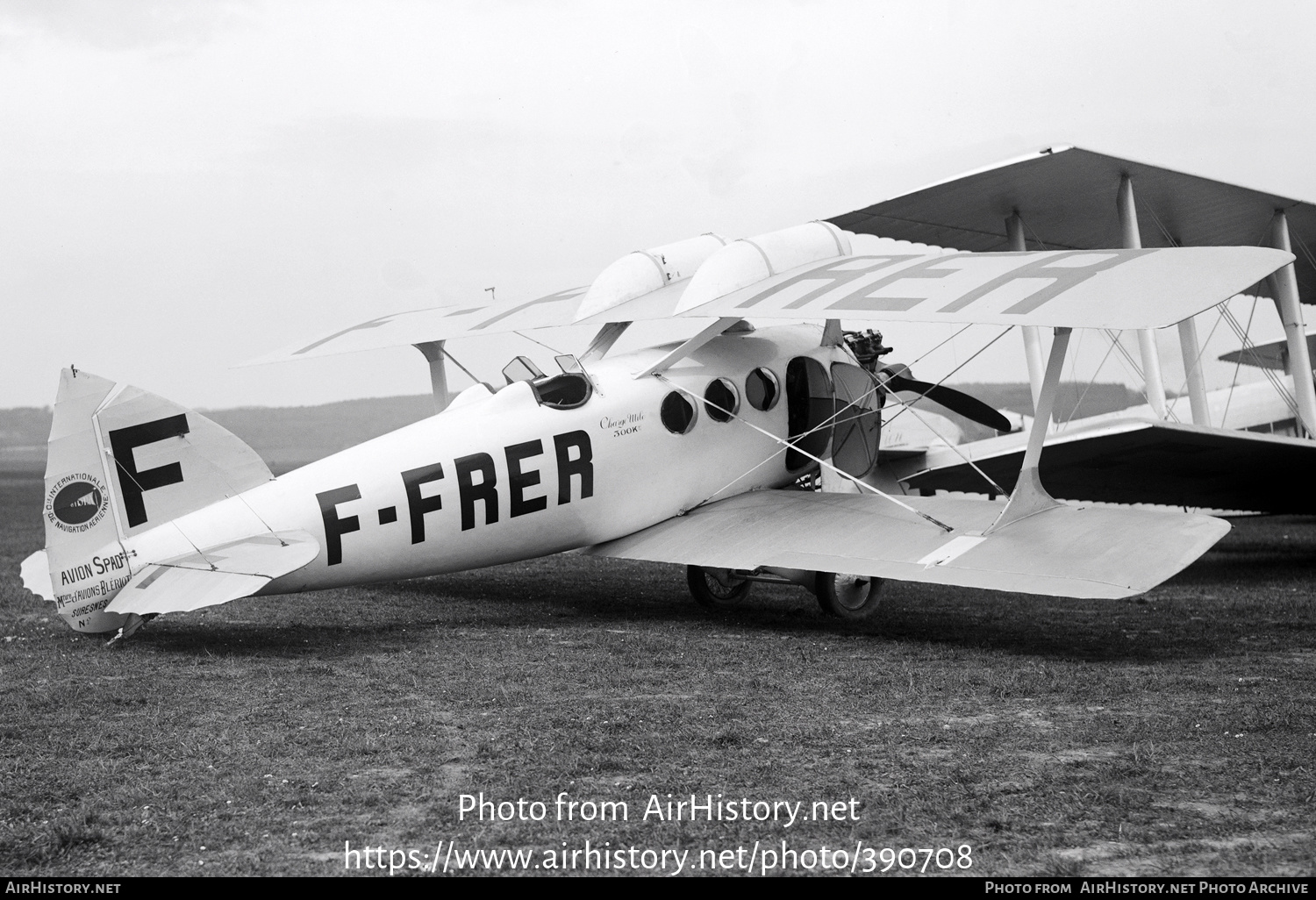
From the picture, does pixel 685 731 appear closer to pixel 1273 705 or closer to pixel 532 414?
pixel 1273 705

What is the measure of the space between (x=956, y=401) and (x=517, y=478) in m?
5.21

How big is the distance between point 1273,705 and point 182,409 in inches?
267

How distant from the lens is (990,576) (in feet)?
25.6

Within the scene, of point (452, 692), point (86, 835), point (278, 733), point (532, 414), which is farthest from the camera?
point (532, 414)

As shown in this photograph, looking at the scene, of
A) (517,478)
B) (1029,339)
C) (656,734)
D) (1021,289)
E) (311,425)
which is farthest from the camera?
(311,425)

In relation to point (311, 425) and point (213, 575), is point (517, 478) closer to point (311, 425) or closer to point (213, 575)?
point (213, 575)

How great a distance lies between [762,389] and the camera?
424 inches

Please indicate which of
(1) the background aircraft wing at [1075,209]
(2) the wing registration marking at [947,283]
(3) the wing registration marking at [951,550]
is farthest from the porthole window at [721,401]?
(1) the background aircraft wing at [1075,209]

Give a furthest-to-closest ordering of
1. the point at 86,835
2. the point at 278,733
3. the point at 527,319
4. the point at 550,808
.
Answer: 1. the point at 527,319
2. the point at 278,733
3. the point at 550,808
4. the point at 86,835

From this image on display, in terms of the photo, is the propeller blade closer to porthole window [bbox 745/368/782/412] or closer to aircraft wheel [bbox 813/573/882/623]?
porthole window [bbox 745/368/782/412]

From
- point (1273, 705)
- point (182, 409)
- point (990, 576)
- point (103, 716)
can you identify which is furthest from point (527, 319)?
point (1273, 705)

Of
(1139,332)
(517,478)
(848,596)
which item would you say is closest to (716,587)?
(848,596)
